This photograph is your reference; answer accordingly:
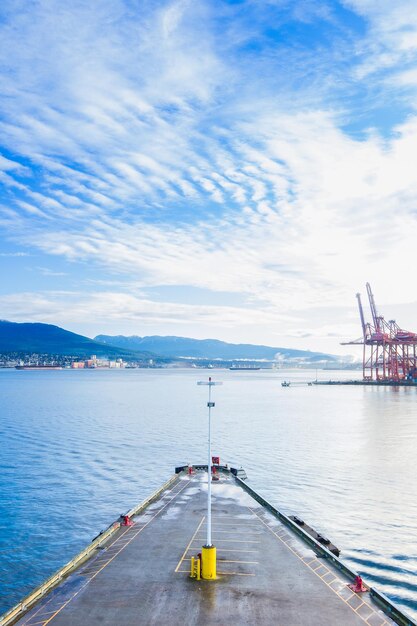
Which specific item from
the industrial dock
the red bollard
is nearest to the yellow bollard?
the industrial dock

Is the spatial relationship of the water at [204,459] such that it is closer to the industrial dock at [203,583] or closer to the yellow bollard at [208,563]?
the industrial dock at [203,583]

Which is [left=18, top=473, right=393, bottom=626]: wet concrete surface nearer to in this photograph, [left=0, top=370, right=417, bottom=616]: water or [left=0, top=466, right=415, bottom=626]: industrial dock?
[left=0, top=466, right=415, bottom=626]: industrial dock

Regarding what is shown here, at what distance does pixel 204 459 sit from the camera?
3253 inches

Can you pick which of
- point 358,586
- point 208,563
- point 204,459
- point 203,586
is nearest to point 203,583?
A: point 203,586

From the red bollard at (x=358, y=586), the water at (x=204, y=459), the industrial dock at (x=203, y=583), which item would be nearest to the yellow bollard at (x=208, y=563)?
the industrial dock at (x=203, y=583)

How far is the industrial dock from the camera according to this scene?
24562mm

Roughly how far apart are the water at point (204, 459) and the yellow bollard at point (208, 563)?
13.1 meters

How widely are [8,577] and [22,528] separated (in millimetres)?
11632

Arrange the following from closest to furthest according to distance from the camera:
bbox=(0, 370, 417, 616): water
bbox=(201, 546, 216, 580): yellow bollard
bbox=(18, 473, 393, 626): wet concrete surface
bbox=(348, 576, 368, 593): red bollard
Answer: bbox=(18, 473, 393, 626): wet concrete surface, bbox=(348, 576, 368, 593): red bollard, bbox=(201, 546, 216, 580): yellow bollard, bbox=(0, 370, 417, 616): water

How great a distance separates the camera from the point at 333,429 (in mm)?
119875

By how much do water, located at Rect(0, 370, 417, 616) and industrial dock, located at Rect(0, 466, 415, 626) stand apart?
242 inches

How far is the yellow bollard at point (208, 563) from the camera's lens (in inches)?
1125

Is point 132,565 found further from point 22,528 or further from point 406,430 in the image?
point 406,430

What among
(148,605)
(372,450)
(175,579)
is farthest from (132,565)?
(372,450)
